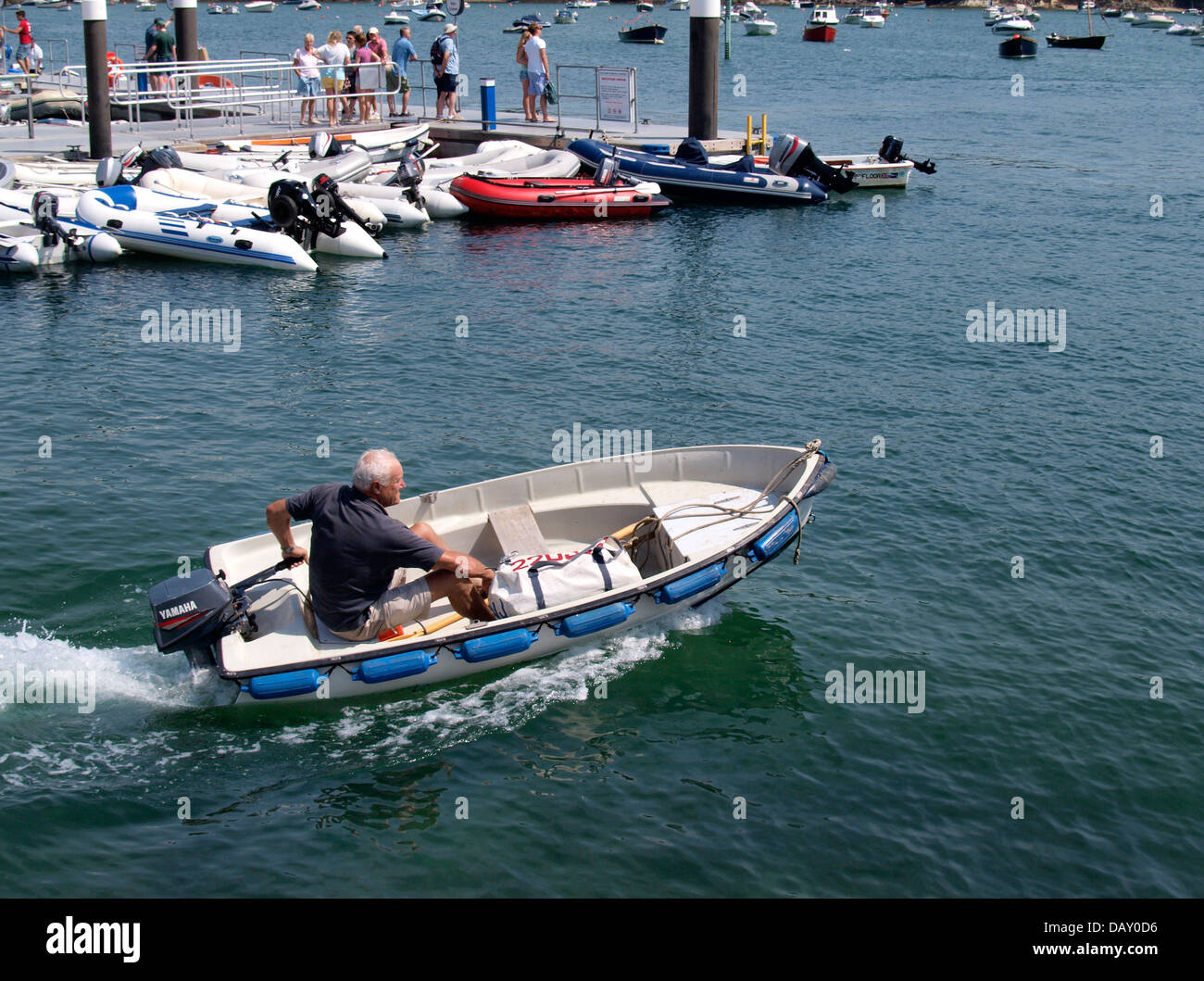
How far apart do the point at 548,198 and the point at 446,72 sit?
304 inches

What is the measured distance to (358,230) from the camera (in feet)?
78.6

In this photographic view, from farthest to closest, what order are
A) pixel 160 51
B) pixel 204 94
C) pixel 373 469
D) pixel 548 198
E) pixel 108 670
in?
pixel 160 51
pixel 204 94
pixel 548 198
pixel 108 670
pixel 373 469

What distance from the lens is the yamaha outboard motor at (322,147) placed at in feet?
91.1

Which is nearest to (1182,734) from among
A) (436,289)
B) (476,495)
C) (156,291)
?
(476,495)

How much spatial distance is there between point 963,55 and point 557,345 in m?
73.0

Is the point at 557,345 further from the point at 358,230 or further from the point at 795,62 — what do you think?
the point at 795,62

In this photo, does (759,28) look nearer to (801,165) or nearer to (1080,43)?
(1080,43)

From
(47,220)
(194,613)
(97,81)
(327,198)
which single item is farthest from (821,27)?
(194,613)

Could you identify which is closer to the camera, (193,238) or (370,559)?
(370,559)

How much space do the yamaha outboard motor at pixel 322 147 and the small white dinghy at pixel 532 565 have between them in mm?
18758

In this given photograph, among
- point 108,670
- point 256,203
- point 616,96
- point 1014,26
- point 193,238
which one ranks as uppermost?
point 1014,26

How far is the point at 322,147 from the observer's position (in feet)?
91.0

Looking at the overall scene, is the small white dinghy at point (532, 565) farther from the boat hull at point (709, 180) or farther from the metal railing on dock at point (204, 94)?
the metal railing on dock at point (204, 94)

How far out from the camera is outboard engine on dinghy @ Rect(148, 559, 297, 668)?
353 inches
